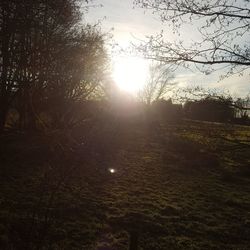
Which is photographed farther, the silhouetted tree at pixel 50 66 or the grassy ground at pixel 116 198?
the silhouetted tree at pixel 50 66

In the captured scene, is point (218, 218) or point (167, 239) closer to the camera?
point (167, 239)

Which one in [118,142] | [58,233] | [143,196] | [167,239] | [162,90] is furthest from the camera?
[162,90]

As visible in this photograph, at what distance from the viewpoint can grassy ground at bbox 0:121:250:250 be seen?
625 centimetres

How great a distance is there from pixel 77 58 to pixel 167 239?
1331cm

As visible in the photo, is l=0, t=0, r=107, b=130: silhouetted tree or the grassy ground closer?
the grassy ground

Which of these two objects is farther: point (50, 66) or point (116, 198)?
point (50, 66)

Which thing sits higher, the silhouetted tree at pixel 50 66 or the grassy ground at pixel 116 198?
the silhouetted tree at pixel 50 66

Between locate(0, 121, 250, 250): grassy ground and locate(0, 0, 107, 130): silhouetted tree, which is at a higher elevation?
locate(0, 0, 107, 130): silhouetted tree

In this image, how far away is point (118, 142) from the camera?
67.5ft

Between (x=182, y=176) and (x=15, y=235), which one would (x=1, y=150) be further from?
(x=15, y=235)

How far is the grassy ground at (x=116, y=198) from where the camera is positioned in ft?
20.5

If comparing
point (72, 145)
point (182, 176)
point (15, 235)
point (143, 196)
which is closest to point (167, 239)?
point (15, 235)

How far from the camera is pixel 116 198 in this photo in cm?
920

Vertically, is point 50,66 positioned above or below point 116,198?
above
